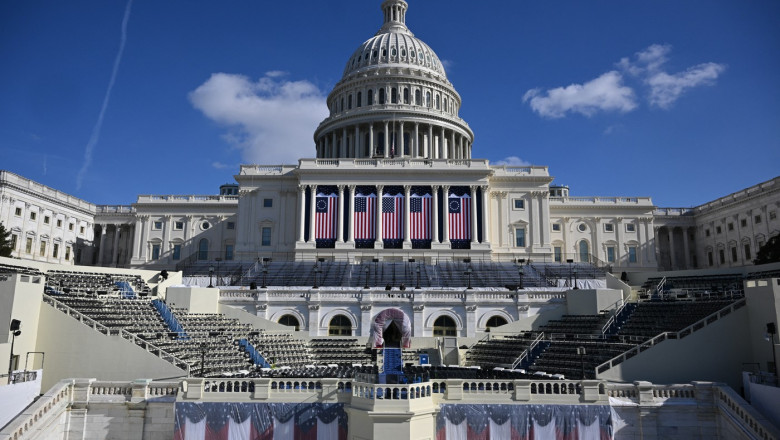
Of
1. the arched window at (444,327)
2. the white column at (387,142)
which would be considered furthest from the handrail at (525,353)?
the white column at (387,142)

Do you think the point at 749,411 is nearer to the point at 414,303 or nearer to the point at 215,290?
the point at 414,303

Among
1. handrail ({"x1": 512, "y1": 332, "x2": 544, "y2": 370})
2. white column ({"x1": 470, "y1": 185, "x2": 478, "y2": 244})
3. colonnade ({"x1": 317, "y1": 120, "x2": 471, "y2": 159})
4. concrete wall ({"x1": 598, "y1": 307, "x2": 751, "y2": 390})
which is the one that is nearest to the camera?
concrete wall ({"x1": 598, "y1": 307, "x2": 751, "y2": 390})

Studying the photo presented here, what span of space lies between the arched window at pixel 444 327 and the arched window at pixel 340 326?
23.9 feet

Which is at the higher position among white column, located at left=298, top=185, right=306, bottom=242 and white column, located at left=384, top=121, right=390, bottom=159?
white column, located at left=384, top=121, right=390, bottom=159

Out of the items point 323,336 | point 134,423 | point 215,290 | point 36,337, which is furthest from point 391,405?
point 215,290

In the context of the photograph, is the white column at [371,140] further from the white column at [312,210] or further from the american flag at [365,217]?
the white column at [312,210]

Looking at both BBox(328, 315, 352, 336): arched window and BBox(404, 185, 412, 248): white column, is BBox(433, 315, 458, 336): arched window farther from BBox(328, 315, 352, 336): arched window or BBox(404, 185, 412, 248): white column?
BBox(404, 185, 412, 248): white column

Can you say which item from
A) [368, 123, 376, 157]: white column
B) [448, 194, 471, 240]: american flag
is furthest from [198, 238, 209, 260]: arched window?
[448, 194, 471, 240]: american flag

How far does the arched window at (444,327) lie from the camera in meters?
47.2

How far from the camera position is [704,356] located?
105 ft

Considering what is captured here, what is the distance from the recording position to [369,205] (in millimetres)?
73875

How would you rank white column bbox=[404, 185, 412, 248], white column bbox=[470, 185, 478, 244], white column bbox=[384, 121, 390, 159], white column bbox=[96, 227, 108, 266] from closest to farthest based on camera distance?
1. white column bbox=[404, 185, 412, 248]
2. white column bbox=[470, 185, 478, 244]
3. white column bbox=[384, 121, 390, 159]
4. white column bbox=[96, 227, 108, 266]

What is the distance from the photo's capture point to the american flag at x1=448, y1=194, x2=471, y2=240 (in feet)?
239

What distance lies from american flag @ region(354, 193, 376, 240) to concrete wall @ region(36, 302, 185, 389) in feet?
142
